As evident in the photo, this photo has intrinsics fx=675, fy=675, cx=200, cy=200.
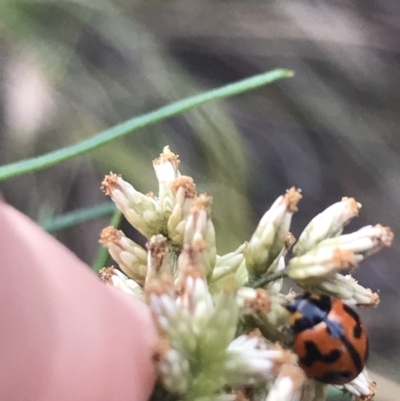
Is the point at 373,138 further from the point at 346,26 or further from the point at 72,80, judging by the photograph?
the point at 72,80

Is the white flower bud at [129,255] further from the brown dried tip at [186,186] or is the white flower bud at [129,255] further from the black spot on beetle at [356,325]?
the black spot on beetle at [356,325]

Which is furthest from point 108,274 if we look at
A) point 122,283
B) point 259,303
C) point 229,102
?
point 229,102

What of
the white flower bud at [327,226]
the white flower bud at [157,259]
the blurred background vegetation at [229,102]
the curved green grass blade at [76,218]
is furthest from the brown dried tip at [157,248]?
the blurred background vegetation at [229,102]

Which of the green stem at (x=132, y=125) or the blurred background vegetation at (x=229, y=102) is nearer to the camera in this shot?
the green stem at (x=132, y=125)

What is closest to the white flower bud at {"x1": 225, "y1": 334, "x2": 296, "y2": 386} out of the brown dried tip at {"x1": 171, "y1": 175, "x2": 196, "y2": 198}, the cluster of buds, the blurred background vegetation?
the cluster of buds

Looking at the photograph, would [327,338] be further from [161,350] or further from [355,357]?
[161,350]

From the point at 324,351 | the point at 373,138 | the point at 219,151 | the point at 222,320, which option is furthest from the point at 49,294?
the point at 373,138

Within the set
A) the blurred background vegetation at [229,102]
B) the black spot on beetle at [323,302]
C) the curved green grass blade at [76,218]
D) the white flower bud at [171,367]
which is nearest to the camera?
the white flower bud at [171,367]
